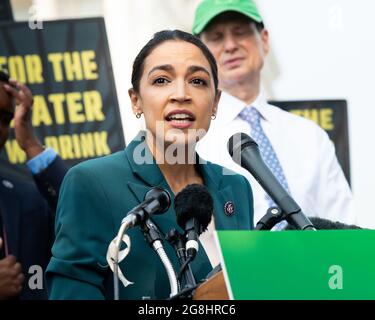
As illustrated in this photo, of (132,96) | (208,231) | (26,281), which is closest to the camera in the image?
Result: (208,231)

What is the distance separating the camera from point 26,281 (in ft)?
11.5

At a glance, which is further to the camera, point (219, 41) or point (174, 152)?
point (219, 41)

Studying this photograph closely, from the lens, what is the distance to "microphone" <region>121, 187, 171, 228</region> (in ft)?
7.64

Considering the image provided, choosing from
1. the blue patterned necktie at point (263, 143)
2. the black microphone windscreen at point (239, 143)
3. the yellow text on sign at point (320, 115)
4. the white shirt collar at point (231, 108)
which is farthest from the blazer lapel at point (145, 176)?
the yellow text on sign at point (320, 115)

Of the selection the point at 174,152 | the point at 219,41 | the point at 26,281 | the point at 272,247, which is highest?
the point at 219,41

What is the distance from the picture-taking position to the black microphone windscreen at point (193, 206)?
7.95 ft

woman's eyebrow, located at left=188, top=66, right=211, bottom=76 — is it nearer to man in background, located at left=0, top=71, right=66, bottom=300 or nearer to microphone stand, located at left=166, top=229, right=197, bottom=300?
microphone stand, located at left=166, top=229, right=197, bottom=300

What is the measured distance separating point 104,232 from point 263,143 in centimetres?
139

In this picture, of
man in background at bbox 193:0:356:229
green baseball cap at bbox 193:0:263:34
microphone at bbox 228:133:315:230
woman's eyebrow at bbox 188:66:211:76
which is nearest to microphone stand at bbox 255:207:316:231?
microphone at bbox 228:133:315:230

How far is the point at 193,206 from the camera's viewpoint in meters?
2.43

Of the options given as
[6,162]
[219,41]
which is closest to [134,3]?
[219,41]

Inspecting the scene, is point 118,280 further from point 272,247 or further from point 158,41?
point 158,41

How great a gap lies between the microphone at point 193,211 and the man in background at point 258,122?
4.40ft

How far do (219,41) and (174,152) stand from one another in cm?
125
